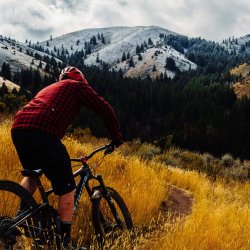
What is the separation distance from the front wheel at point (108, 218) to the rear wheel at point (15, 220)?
0.85 meters

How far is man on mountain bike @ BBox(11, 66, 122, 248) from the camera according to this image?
399 centimetres

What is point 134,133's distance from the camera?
12150 cm

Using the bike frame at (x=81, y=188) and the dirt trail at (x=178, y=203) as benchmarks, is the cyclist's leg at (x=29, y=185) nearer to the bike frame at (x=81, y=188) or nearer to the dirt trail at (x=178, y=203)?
the bike frame at (x=81, y=188)

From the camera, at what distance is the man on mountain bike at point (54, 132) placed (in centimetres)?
399

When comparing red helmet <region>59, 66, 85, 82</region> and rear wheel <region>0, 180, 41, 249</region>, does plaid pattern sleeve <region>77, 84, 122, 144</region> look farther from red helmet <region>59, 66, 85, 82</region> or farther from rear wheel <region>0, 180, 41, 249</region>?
rear wheel <region>0, 180, 41, 249</region>

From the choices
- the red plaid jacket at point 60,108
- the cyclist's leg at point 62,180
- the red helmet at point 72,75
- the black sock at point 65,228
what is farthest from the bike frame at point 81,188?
the red helmet at point 72,75

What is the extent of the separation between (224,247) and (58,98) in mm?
2442

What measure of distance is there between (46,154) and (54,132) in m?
0.24

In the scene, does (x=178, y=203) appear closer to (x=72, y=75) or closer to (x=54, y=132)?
(x=72, y=75)


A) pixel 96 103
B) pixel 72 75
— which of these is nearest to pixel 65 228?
pixel 96 103

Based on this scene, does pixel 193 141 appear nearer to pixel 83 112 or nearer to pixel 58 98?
pixel 83 112

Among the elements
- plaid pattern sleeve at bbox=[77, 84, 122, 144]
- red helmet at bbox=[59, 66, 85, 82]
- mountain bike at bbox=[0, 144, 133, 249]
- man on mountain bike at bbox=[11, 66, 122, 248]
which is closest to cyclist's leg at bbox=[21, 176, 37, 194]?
man on mountain bike at bbox=[11, 66, 122, 248]

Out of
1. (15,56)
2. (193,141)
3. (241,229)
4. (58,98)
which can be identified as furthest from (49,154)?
(15,56)

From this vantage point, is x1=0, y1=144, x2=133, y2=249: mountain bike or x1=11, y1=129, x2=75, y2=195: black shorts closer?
x1=0, y1=144, x2=133, y2=249: mountain bike
